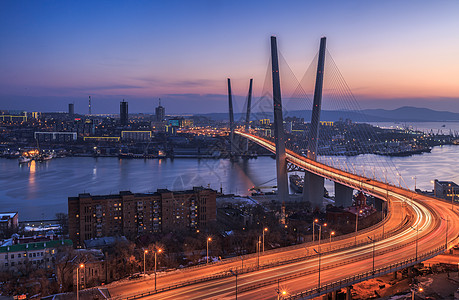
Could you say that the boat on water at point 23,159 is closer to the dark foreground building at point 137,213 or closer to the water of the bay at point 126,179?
the water of the bay at point 126,179

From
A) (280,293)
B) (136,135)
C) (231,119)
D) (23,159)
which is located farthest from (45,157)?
(280,293)

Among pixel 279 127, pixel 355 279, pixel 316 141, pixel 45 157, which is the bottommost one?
pixel 45 157

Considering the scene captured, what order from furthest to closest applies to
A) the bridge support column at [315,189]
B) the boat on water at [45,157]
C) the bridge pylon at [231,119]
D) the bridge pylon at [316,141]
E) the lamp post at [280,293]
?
the boat on water at [45,157]
the bridge pylon at [231,119]
the bridge support column at [315,189]
the bridge pylon at [316,141]
the lamp post at [280,293]

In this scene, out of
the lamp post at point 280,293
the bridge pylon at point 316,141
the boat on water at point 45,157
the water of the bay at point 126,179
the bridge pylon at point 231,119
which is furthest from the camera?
the boat on water at point 45,157

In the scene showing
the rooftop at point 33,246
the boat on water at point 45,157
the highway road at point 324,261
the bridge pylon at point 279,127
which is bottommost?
the boat on water at point 45,157

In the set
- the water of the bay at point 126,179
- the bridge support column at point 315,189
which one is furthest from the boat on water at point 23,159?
the bridge support column at point 315,189

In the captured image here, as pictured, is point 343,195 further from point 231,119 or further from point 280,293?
point 231,119
